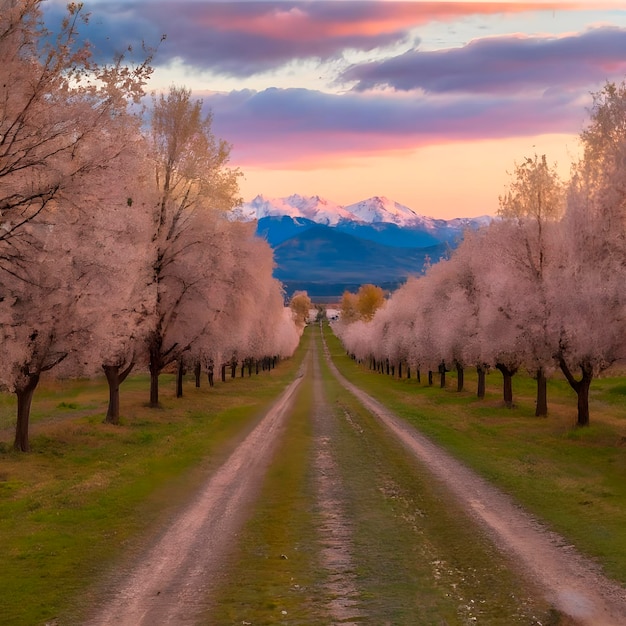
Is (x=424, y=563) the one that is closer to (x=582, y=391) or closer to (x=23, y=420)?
(x=23, y=420)

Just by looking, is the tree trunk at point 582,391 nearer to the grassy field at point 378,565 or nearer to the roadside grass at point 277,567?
the grassy field at point 378,565

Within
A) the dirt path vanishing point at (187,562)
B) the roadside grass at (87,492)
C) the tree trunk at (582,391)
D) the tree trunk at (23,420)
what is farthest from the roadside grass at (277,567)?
the tree trunk at (582,391)

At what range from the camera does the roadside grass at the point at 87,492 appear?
37.5ft

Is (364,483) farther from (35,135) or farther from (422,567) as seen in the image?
(35,135)

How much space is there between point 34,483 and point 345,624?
14080 millimetres

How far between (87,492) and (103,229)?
9.13m

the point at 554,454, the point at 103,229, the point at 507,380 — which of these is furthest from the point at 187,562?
the point at 507,380

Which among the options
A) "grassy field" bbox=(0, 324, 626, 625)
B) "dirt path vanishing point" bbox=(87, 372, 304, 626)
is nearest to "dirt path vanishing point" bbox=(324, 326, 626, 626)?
"grassy field" bbox=(0, 324, 626, 625)

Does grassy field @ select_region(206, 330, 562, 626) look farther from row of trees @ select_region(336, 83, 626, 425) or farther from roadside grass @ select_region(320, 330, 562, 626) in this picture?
row of trees @ select_region(336, 83, 626, 425)

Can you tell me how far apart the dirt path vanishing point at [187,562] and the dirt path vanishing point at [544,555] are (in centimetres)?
533

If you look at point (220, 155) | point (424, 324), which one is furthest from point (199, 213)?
point (424, 324)

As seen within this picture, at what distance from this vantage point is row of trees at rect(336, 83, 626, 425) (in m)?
27.3

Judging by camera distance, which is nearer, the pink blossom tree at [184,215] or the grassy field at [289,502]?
the grassy field at [289,502]

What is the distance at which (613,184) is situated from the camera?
1056 inches
